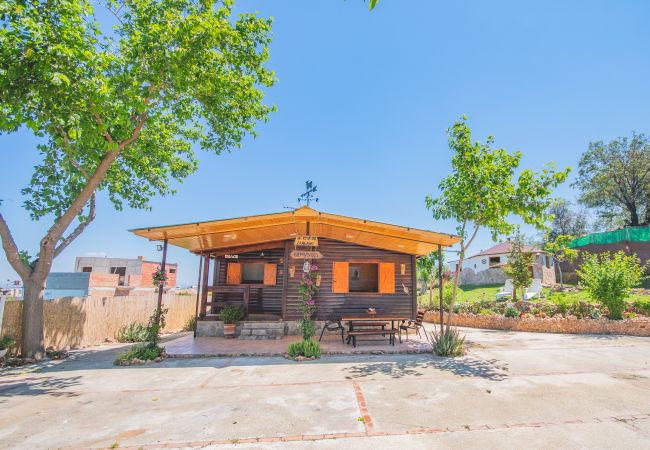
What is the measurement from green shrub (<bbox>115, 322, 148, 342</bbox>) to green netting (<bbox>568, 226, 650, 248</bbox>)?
2455cm

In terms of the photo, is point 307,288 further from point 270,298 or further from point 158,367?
point 270,298

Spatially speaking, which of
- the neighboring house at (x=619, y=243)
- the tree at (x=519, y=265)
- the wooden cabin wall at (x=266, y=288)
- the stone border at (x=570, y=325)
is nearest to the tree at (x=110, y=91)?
the wooden cabin wall at (x=266, y=288)

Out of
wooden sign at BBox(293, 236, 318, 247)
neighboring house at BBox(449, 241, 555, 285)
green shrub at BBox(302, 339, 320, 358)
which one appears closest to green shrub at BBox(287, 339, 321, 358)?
green shrub at BBox(302, 339, 320, 358)

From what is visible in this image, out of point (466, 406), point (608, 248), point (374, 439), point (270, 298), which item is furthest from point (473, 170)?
point (608, 248)

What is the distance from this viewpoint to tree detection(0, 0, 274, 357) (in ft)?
20.7

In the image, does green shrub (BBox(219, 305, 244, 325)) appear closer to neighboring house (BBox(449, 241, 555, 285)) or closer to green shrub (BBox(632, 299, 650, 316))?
green shrub (BBox(632, 299, 650, 316))

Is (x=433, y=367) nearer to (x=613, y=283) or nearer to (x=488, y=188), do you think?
(x=488, y=188)

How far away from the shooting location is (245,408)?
459 centimetres

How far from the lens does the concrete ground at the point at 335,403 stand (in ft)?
12.0

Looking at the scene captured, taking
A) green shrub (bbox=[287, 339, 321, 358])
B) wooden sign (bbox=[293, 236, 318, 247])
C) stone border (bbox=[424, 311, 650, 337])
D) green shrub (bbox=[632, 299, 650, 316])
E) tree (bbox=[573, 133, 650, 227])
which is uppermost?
tree (bbox=[573, 133, 650, 227])

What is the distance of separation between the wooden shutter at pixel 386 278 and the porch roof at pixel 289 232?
737 millimetres

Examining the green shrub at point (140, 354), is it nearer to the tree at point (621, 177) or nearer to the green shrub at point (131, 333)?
the green shrub at point (131, 333)

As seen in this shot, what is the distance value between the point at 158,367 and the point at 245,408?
11.6 ft

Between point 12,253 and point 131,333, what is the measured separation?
4.25 m
